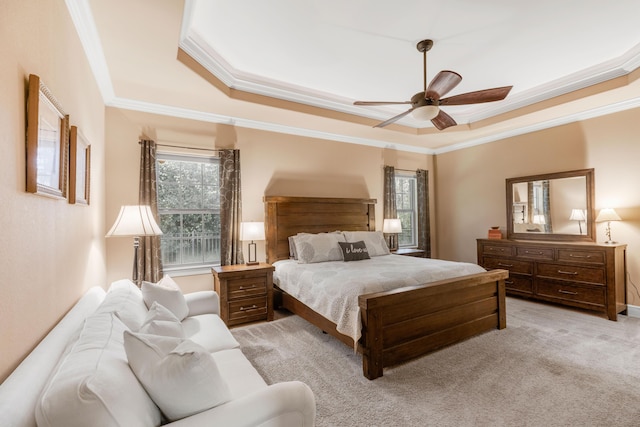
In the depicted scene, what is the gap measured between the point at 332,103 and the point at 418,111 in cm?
163

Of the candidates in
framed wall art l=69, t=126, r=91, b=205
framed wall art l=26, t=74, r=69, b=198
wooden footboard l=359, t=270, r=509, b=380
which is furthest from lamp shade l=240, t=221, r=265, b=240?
framed wall art l=26, t=74, r=69, b=198

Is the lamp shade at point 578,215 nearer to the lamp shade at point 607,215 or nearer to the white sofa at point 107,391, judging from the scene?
the lamp shade at point 607,215

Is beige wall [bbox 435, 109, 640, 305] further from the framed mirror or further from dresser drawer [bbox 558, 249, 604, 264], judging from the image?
dresser drawer [bbox 558, 249, 604, 264]

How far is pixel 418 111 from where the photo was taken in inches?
111

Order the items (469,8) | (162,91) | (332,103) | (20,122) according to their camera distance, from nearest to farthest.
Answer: (20,122), (469,8), (162,91), (332,103)

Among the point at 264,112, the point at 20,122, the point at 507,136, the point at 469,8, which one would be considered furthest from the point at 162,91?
the point at 507,136

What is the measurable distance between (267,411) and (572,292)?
451cm

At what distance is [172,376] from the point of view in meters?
1.07

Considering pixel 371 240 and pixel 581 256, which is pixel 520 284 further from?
pixel 371 240

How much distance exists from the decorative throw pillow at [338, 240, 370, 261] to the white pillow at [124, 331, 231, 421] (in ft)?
9.68

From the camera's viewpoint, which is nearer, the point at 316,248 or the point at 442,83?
the point at 442,83

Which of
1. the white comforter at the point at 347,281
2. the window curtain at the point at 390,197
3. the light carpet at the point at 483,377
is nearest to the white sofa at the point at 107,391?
the light carpet at the point at 483,377

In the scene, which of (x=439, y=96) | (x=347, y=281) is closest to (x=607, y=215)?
(x=439, y=96)

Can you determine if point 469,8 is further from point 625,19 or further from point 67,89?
point 67,89
